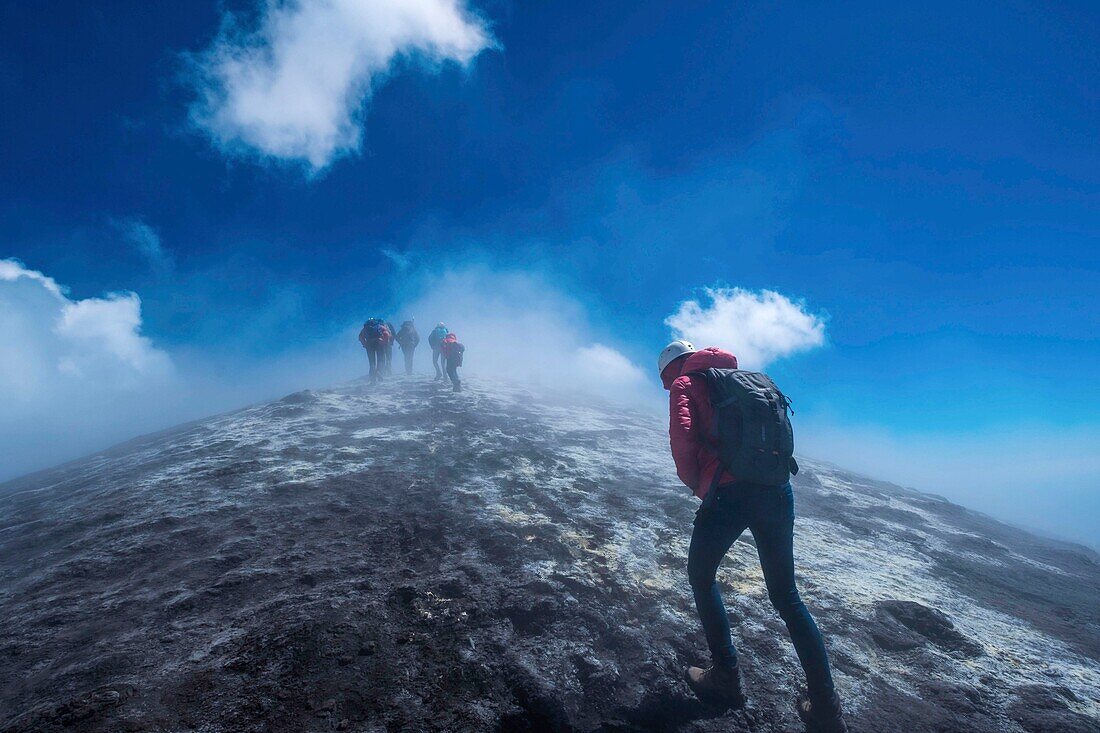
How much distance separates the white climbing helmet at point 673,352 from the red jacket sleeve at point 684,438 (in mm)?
653

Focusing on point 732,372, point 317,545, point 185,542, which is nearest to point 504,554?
point 317,545

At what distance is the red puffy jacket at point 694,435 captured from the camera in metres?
3.59

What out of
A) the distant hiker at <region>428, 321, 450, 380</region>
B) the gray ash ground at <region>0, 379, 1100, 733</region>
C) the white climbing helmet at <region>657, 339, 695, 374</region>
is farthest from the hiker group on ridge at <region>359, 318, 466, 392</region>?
the white climbing helmet at <region>657, 339, 695, 374</region>

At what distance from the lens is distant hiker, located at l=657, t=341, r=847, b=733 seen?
3.36 meters

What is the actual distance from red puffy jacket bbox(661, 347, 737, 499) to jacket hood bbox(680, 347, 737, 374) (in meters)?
0.15

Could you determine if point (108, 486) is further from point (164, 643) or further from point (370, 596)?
point (370, 596)

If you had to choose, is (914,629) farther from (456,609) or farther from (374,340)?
(374,340)

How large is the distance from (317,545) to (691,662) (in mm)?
4452

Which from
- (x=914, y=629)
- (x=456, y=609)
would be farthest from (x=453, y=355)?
(x=914, y=629)

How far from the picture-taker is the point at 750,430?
3.44 m

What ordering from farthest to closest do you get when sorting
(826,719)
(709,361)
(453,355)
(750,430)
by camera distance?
1. (453,355)
2. (709,361)
3. (750,430)
4. (826,719)

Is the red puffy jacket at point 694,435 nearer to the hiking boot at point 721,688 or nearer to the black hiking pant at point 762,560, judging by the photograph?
the black hiking pant at point 762,560

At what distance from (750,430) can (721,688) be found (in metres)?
2.16

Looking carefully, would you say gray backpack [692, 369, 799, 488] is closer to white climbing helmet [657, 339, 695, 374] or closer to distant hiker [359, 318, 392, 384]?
white climbing helmet [657, 339, 695, 374]
